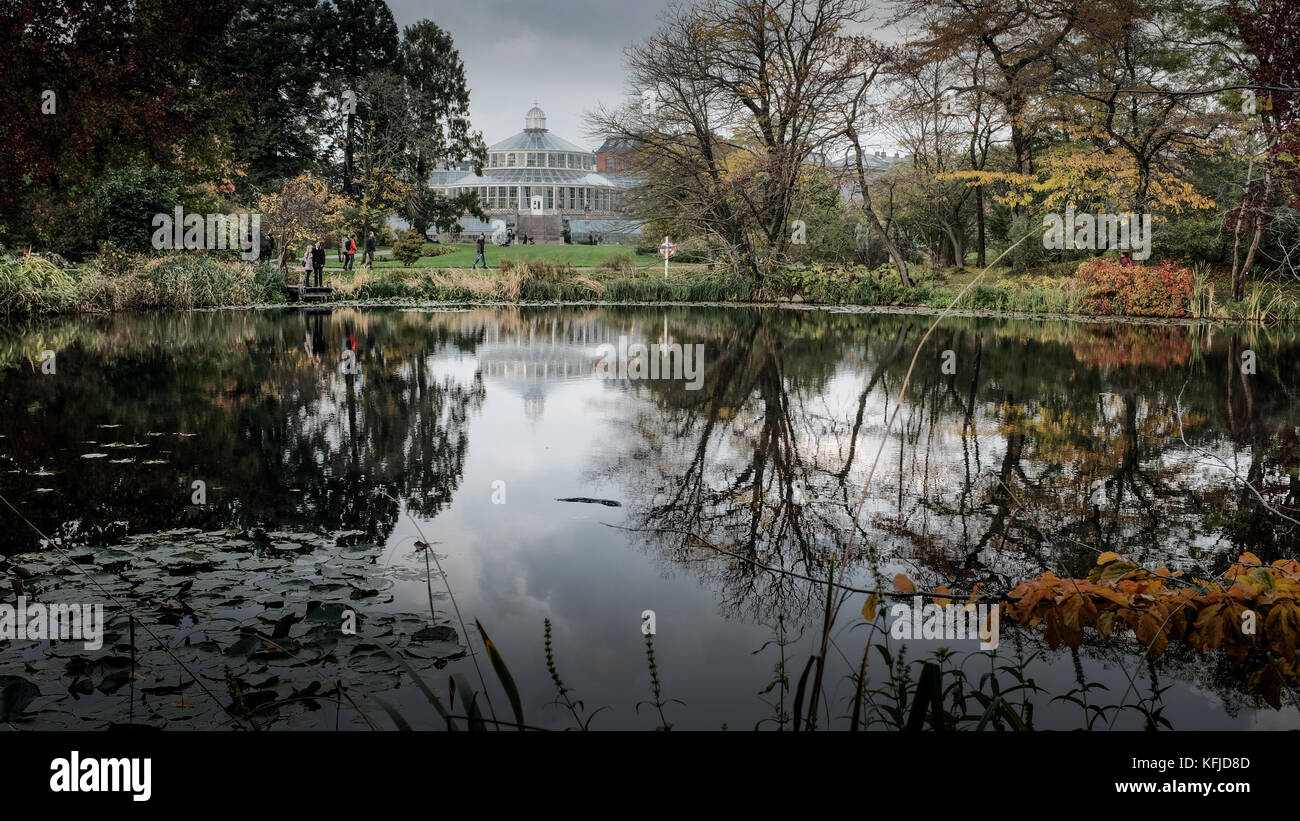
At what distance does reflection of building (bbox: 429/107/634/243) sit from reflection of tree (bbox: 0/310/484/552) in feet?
A: 155

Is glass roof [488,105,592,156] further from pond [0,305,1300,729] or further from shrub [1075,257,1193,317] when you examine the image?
pond [0,305,1300,729]

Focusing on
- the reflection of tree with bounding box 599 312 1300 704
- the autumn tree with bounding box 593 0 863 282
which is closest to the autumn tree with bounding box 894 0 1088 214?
the autumn tree with bounding box 593 0 863 282

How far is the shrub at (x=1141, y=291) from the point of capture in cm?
2238

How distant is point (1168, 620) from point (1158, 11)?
98.0 ft

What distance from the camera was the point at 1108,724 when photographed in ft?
10.2

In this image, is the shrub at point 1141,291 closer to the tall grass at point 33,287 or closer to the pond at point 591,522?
the pond at point 591,522

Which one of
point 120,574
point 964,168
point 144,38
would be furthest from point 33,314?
point 964,168

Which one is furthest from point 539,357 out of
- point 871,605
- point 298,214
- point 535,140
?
point 535,140

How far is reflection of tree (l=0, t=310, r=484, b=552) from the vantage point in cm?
571

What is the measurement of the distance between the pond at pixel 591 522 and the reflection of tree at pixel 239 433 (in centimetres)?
5

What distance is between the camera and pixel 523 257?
141ft
